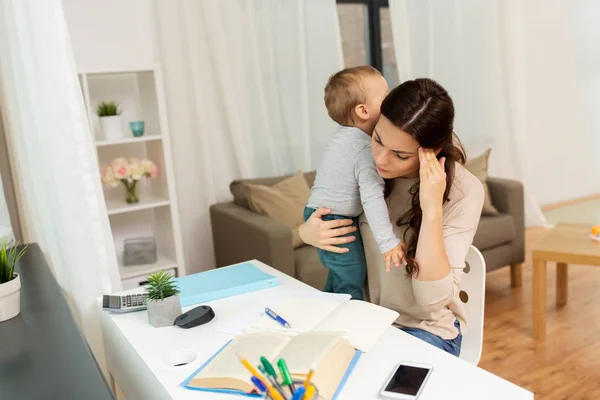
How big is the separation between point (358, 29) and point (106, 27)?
1.94m

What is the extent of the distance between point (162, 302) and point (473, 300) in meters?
0.86

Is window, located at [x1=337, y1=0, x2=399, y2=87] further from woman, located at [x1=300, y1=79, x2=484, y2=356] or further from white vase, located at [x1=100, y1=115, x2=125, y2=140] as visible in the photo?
woman, located at [x1=300, y1=79, x2=484, y2=356]

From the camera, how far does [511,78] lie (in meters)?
4.92

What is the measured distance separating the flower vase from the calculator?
1.59 meters

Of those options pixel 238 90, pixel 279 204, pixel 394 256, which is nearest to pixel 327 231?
pixel 394 256

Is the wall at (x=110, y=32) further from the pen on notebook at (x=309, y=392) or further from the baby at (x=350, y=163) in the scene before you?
the pen on notebook at (x=309, y=392)

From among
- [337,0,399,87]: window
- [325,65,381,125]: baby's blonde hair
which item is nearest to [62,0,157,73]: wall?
[337,0,399,87]: window

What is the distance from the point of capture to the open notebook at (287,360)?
1.08 meters

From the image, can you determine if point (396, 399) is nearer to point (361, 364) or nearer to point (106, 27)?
point (361, 364)

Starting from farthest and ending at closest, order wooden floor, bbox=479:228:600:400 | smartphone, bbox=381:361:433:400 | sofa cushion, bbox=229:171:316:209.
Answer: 1. sofa cushion, bbox=229:171:316:209
2. wooden floor, bbox=479:228:600:400
3. smartphone, bbox=381:361:433:400

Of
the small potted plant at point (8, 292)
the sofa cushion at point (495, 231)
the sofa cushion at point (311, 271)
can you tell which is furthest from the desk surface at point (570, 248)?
the small potted plant at point (8, 292)

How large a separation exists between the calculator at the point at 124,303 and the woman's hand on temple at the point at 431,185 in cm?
77

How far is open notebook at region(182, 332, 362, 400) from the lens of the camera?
1.08 meters

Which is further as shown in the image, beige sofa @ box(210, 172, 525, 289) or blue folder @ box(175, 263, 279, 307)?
beige sofa @ box(210, 172, 525, 289)
